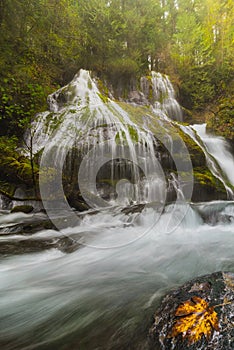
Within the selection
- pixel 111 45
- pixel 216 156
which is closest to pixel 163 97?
pixel 111 45

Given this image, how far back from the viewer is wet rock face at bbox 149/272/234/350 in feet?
3.68

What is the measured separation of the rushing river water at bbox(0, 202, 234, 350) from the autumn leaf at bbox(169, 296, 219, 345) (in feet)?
0.89

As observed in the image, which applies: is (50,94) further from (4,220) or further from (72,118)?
(4,220)

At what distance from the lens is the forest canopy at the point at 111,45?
26.2 feet

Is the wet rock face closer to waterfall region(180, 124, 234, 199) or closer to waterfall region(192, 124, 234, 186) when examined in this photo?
waterfall region(180, 124, 234, 199)

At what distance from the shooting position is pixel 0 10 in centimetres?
748

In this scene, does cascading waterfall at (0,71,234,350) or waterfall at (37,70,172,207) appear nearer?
cascading waterfall at (0,71,234,350)

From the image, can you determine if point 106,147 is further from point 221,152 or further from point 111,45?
point 111,45

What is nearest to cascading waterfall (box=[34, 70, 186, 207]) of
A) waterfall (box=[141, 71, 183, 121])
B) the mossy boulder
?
the mossy boulder

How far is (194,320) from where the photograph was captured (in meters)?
1.22

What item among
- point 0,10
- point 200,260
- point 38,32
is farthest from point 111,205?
point 38,32

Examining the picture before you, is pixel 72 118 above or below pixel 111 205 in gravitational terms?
above

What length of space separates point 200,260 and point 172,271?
1.97ft

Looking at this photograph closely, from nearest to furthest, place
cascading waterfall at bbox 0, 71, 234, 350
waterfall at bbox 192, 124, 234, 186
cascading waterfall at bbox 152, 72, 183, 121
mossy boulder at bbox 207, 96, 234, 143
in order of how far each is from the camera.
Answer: cascading waterfall at bbox 0, 71, 234, 350
waterfall at bbox 192, 124, 234, 186
mossy boulder at bbox 207, 96, 234, 143
cascading waterfall at bbox 152, 72, 183, 121
